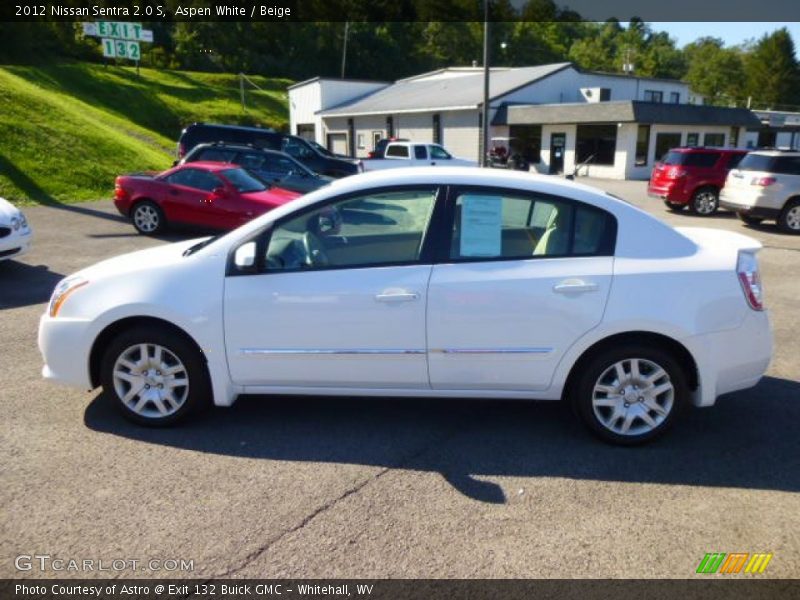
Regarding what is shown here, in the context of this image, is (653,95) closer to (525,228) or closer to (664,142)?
(664,142)

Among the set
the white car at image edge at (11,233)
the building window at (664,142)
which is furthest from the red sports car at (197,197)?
the building window at (664,142)

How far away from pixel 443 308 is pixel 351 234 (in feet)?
2.56

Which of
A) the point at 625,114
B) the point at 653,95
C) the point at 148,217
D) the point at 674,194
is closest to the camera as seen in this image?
the point at 148,217

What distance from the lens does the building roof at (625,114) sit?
29.2 meters

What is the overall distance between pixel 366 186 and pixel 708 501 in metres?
2.61

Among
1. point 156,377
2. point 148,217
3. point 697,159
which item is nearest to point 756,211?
point 697,159

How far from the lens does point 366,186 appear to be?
155 inches

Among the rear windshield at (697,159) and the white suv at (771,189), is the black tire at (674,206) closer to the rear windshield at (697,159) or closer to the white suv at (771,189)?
the rear windshield at (697,159)

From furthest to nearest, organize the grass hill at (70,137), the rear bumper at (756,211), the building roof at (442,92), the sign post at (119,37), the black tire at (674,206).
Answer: the building roof at (442,92)
the sign post at (119,37)
the grass hill at (70,137)
the black tire at (674,206)
the rear bumper at (756,211)

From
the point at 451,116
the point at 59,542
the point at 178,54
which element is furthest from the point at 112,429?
the point at 178,54

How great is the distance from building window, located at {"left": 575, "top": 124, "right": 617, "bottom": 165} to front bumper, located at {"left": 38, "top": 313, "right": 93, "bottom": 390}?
3001 centimetres

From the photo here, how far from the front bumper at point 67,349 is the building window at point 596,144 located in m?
30.0

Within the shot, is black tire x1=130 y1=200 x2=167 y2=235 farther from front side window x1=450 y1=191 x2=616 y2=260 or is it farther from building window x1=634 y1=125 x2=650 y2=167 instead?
building window x1=634 y1=125 x2=650 y2=167

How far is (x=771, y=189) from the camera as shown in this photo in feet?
43.9
